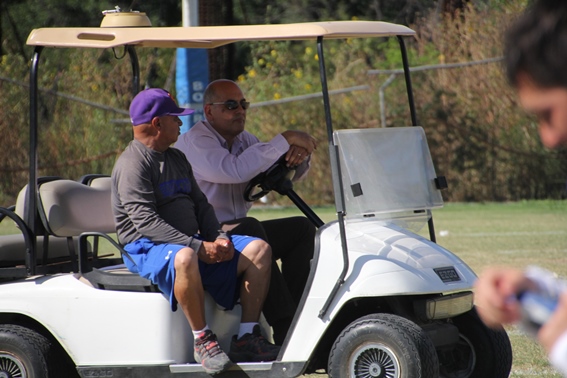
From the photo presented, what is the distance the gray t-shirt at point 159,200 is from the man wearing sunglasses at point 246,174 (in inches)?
9.0

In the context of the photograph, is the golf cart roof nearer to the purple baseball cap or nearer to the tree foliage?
the purple baseball cap

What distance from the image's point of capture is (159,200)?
14.7 feet

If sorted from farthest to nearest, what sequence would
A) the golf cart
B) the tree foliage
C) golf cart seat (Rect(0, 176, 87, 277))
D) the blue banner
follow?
the tree foliage < the blue banner < golf cart seat (Rect(0, 176, 87, 277)) < the golf cart

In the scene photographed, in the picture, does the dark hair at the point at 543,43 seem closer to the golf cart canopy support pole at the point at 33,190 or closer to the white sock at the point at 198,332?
the white sock at the point at 198,332

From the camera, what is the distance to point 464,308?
4.48 meters

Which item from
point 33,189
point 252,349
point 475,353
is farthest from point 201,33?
point 475,353

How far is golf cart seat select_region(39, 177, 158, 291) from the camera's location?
442 centimetres

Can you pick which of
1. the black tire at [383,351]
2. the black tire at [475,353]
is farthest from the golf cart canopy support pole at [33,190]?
the black tire at [475,353]

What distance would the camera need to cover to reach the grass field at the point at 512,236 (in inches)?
227

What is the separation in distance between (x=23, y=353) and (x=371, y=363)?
61.3 inches

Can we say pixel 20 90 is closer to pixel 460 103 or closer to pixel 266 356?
pixel 460 103

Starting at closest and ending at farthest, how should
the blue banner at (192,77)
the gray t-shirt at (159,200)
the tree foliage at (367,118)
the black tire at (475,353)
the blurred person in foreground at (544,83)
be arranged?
the blurred person in foreground at (544,83) < the gray t-shirt at (159,200) < the black tire at (475,353) < the blue banner at (192,77) < the tree foliage at (367,118)

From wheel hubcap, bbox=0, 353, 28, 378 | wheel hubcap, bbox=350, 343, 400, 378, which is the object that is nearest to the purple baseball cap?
wheel hubcap, bbox=0, 353, 28, 378

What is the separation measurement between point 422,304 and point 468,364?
514 mm
